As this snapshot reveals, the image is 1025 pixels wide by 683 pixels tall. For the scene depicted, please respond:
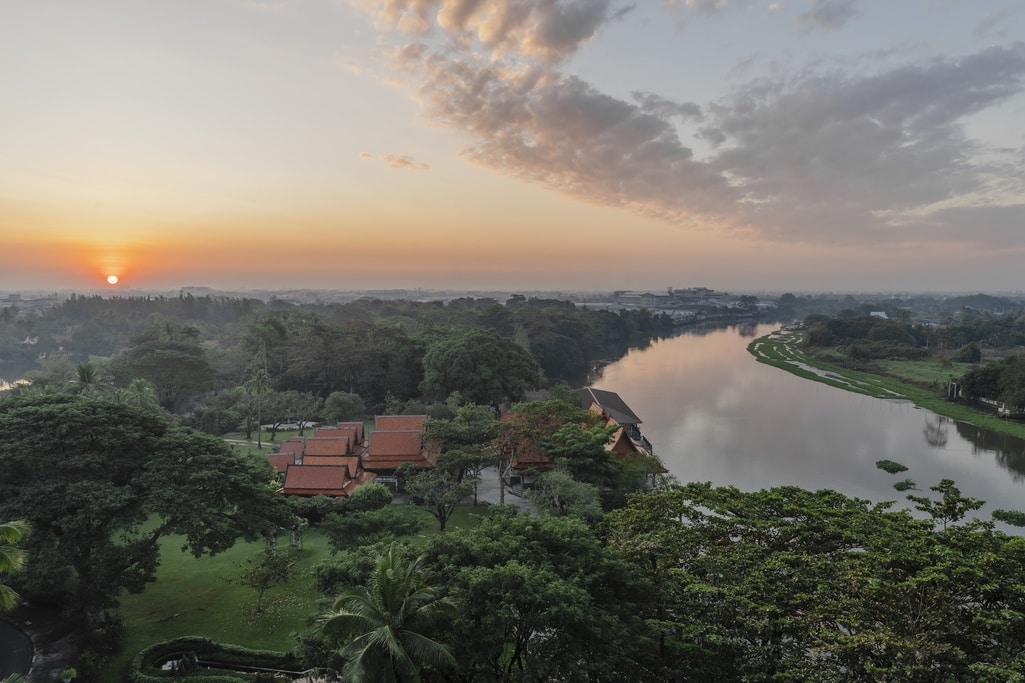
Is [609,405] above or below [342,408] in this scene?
above

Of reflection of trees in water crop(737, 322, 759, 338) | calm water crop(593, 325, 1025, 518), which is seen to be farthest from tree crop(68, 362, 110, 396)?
reflection of trees in water crop(737, 322, 759, 338)

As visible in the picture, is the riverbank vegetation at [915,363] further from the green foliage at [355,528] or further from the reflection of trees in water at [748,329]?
the green foliage at [355,528]

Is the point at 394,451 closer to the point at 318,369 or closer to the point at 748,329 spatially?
the point at 318,369

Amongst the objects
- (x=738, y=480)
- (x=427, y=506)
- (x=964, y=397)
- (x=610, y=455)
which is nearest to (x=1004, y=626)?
(x=610, y=455)

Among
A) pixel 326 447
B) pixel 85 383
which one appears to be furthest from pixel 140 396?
pixel 326 447

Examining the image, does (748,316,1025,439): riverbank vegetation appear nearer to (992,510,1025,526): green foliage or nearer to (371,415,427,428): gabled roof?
(992,510,1025,526): green foliage

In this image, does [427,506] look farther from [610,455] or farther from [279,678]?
[279,678]

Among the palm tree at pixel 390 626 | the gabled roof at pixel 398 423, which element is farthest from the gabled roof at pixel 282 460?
the palm tree at pixel 390 626
